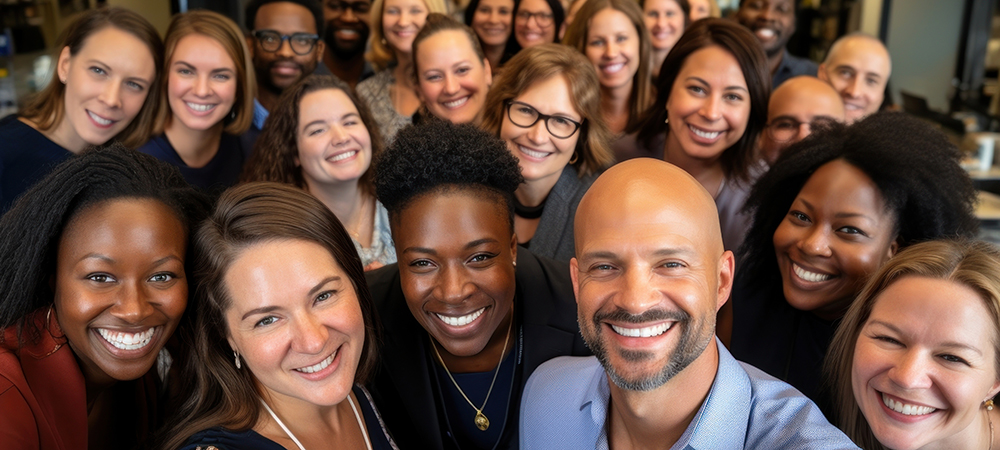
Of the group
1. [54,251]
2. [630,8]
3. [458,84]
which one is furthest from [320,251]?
[630,8]

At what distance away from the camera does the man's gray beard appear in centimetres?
171

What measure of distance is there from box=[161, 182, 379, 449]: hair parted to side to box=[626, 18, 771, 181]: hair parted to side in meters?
1.95

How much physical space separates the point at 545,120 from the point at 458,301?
1187mm

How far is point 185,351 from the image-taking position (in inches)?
84.9

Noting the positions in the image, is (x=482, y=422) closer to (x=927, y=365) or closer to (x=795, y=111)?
(x=927, y=365)

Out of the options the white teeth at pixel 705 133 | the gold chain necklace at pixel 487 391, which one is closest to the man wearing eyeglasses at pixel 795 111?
the white teeth at pixel 705 133

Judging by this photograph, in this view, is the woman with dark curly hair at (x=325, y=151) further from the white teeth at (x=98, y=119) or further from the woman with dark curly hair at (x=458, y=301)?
the woman with dark curly hair at (x=458, y=301)

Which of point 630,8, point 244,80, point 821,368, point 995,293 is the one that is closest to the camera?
point 995,293

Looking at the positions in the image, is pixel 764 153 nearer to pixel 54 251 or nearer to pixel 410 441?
pixel 410 441

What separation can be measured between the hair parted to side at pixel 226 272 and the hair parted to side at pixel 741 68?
195 centimetres

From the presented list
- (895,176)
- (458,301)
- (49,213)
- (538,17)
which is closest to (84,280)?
(49,213)

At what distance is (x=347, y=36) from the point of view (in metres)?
5.16

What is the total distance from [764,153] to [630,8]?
1.14 m

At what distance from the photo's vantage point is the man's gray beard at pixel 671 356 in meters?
1.71
